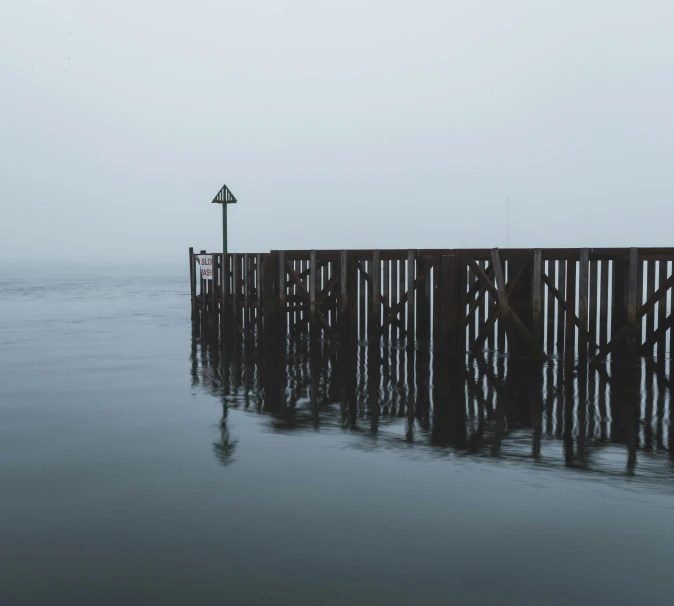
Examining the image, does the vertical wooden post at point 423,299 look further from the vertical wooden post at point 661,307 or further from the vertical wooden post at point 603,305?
the vertical wooden post at point 661,307

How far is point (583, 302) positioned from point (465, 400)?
15.5ft

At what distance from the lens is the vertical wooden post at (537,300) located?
16.1 meters

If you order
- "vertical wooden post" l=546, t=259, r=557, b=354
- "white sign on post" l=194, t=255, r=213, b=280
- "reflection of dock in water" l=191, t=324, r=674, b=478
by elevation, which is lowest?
"reflection of dock in water" l=191, t=324, r=674, b=478

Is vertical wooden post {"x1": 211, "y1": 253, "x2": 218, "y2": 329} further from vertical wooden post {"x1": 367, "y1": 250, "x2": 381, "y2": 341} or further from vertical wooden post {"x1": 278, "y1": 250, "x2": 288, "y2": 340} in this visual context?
vertical wooden post {"x1": 367, "y1": 250, "x2": 381, "y2": 341}

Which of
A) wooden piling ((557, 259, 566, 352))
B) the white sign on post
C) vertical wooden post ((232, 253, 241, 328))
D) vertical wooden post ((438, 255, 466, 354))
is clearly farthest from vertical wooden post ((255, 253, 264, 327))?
wooden piling ((557, 259, 566, 352))

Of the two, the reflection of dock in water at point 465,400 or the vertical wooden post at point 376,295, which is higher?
the vertical wooden post at point 376,295

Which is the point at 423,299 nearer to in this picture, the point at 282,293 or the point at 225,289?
the point at 282,293

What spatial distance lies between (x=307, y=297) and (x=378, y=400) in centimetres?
828

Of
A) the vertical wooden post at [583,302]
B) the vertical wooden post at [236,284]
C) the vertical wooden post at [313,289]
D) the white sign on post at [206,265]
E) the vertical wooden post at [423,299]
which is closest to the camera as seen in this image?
the vertical wooden post at [583,302]

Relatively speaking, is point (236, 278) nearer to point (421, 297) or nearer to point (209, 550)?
point (421, 297)

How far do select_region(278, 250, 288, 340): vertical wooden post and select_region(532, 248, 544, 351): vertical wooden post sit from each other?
25.6ft

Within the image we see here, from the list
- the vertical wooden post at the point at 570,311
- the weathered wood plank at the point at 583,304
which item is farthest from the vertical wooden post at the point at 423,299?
the weathered wood plank at the point at 583,304

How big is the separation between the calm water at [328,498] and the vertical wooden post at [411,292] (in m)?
4.17

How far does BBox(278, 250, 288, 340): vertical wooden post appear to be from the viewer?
2131cm
